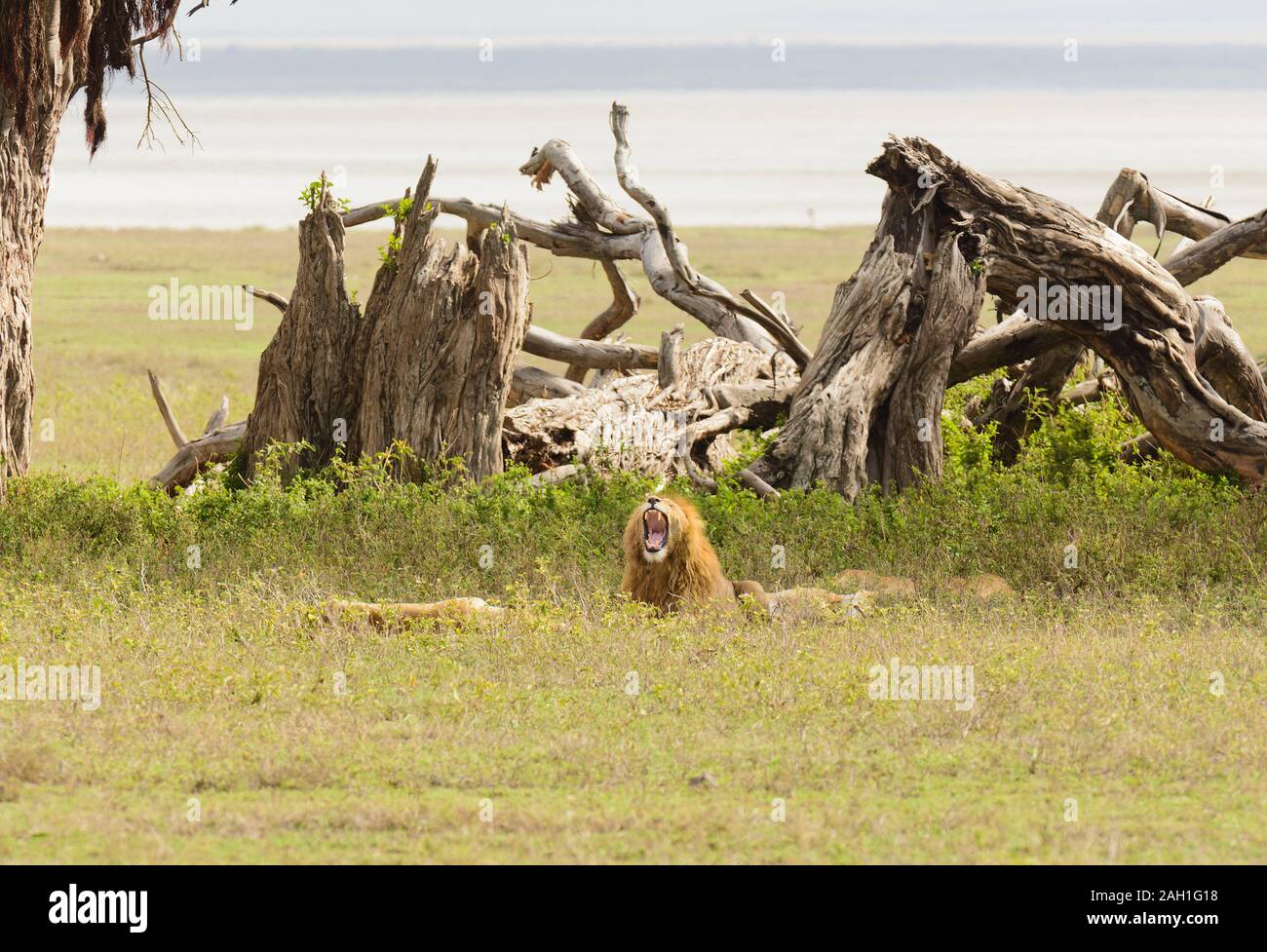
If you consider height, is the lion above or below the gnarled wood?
below

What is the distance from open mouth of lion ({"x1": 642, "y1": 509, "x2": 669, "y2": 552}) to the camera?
9.59 metres

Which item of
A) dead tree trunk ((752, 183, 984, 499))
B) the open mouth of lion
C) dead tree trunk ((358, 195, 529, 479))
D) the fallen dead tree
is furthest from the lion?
dead tree trunk ((358, 195, 529, 479))

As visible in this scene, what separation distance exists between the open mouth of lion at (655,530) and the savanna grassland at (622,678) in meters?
0.45

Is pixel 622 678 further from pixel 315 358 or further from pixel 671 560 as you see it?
pixel 315 358

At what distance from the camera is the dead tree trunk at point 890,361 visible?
12.2 metres

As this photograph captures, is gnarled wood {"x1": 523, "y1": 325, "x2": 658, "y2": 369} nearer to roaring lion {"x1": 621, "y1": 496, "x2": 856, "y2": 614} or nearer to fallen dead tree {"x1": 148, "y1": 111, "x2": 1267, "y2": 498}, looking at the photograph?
fallen dead tree {"x1": 148, "y1": 111, "x2": 1267, "y2": 498}

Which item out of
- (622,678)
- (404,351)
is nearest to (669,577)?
(622,678)

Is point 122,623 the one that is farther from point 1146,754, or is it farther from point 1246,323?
point 1246,323

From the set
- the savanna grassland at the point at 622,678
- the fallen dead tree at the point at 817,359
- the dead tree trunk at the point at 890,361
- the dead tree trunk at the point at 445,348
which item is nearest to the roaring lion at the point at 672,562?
the savanna grassland at the point at 622,678

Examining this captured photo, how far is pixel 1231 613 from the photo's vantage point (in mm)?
9859

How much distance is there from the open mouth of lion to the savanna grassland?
17.8 inches

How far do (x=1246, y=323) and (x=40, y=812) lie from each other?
26.6 meters

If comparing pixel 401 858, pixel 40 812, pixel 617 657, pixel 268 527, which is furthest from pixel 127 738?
pixel 268 527

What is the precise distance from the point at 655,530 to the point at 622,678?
1.58 m
